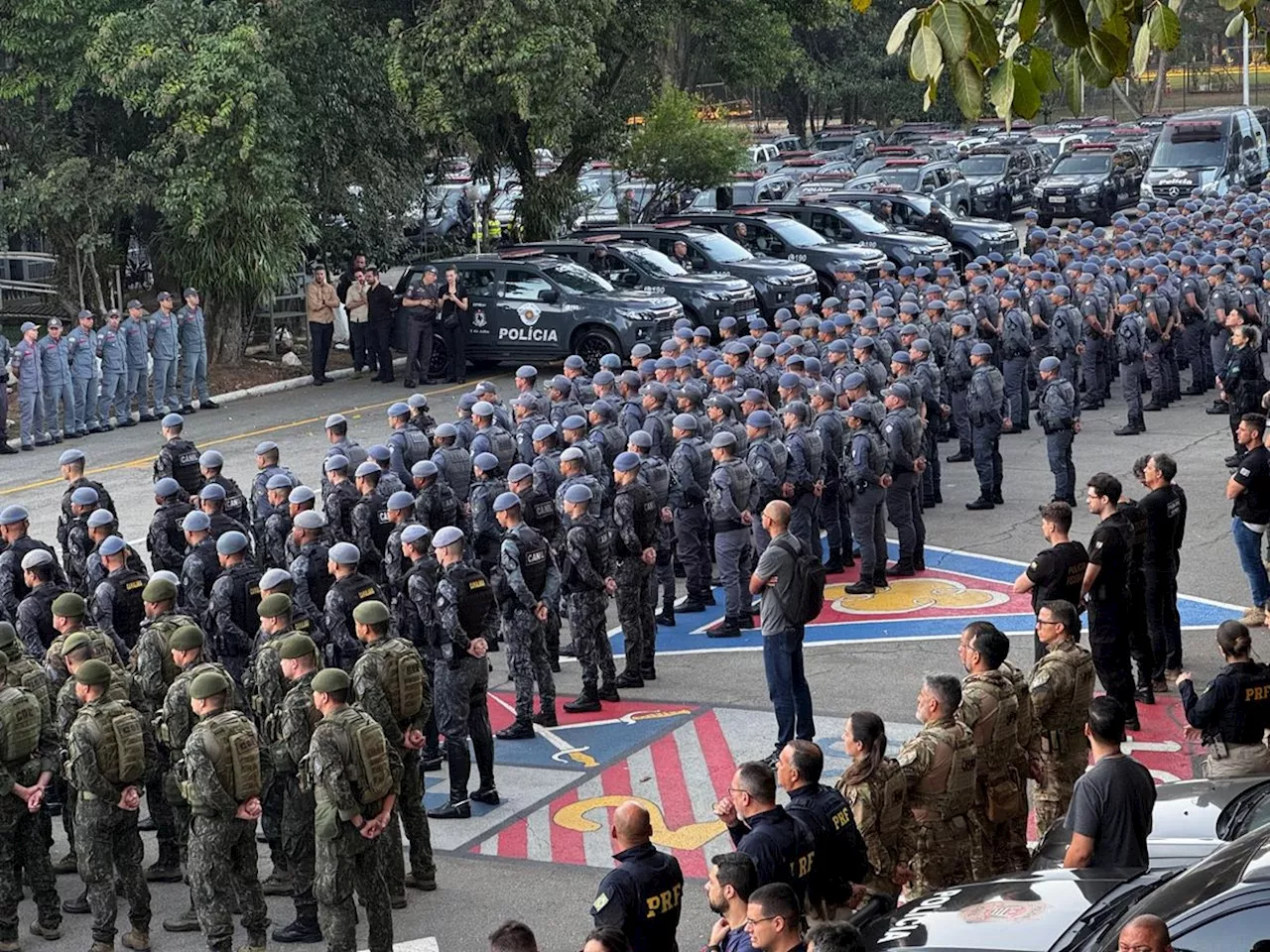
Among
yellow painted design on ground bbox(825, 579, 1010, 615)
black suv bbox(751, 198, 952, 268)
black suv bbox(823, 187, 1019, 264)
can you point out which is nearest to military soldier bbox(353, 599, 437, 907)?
yellow painted design on ground bbox(825, 579, 1010, 615)

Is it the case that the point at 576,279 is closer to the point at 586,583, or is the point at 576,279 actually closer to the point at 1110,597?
the point at 586,583

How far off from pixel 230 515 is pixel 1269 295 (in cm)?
1499

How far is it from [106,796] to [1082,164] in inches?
1454

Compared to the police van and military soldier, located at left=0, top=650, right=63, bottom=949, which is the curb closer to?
military soldier, located at left=0, top=650, right=63, bottom=949

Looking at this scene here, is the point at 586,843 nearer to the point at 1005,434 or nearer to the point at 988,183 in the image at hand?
the point at 1005,434

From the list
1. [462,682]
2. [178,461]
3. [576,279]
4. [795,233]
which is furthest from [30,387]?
[795,233]

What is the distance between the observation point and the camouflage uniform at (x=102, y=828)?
977 cm

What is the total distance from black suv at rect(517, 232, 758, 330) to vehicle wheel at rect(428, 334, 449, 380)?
222cm

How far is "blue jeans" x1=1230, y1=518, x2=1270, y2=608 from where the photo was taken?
1433cm

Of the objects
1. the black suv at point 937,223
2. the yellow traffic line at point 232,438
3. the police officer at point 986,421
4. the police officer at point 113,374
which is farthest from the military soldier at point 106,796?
the black suv at point 937,223

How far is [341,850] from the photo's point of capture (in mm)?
9258

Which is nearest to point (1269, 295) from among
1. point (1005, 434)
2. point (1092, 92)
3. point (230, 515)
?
point (1005, 434)

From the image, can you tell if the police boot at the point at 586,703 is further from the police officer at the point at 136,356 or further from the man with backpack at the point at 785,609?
the police officer at the point at 136,356

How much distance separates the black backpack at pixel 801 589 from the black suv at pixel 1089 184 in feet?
103
